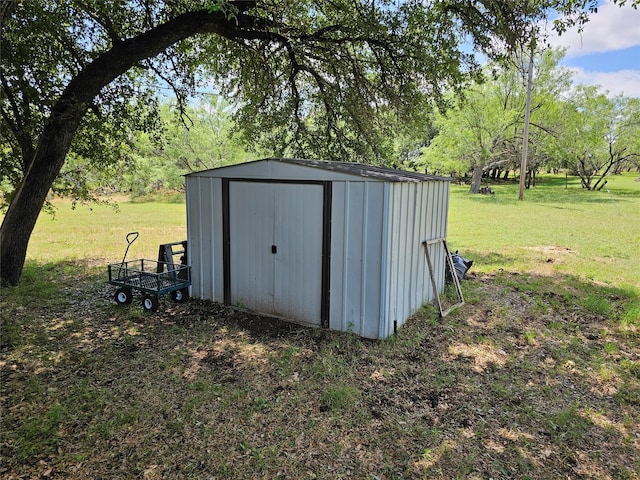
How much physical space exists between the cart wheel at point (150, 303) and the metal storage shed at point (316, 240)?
72 cm

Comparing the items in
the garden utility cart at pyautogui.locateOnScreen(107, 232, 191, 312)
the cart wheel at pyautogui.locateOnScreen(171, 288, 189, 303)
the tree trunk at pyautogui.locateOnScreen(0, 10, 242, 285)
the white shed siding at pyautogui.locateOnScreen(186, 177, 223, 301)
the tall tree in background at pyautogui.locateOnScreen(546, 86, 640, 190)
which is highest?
the tall tree in background at pyautogui.locateOnScreen(546, 86, 640, 190)

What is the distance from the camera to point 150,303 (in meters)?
5.54

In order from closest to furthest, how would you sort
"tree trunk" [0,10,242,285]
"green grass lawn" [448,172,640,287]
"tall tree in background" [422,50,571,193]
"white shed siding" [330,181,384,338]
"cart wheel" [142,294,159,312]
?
"white shed siding" [330,181,384,338], "cart wheel" [142,294,159,312], "tree trunk" [0,10,242,285], "green grass lawn" [448,172,640,287], "tall tree in background" [422,50,571,193]

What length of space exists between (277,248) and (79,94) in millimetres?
3589

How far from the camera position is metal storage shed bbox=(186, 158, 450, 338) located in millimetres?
4703

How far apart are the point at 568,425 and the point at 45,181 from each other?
7.15m

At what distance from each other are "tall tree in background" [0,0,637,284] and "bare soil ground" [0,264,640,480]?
2645 millimetres

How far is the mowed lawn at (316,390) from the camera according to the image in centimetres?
276

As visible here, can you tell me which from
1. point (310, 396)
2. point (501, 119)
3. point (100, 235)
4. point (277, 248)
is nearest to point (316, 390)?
point (310, 396)

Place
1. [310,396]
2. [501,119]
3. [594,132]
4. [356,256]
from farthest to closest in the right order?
[594,132]
[501,119]
[356,256]
[310,396]

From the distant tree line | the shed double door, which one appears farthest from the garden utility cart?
the distant tree line

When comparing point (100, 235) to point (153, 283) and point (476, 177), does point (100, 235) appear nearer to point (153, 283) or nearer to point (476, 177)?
point (153, 283)

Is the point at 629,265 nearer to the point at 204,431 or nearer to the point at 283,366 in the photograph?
the point at 283,366

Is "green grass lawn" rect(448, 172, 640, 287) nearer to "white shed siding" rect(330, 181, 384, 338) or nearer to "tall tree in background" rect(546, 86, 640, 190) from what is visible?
"white shed siding" rect(330, 181, 384, 338)
